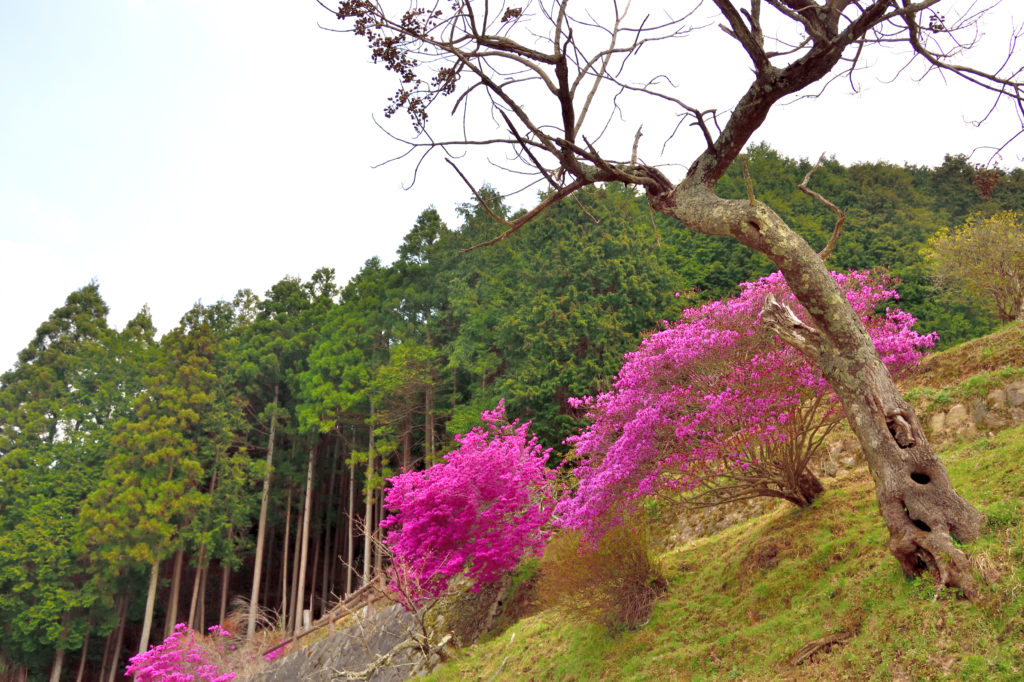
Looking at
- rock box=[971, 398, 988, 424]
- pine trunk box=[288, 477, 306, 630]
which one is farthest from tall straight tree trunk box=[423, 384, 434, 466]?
rock box=[971, 398, 988, 424]

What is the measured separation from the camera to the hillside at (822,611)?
13.4 feet

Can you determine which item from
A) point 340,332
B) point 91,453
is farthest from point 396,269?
point 91,453

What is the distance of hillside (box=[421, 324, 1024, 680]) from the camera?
4094mm

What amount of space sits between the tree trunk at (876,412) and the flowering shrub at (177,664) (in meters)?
15.5

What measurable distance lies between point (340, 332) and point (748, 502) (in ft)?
57.9

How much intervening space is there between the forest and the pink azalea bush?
859cm

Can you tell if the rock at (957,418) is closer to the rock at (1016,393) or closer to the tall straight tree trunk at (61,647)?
the rock at (1016,393)

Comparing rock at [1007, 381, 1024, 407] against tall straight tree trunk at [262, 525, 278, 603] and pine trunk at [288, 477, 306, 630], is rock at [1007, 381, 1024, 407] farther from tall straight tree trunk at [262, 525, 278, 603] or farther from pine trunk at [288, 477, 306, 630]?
tall straight tree trunk at [262, 525, 278, 603]

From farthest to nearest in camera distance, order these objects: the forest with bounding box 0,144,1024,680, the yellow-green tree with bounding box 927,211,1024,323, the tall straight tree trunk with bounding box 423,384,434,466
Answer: the tall straight tree trunk with bounding box 423,384,434,466 < the forest with bounding box 0,144,1024,680 < the yellow-green tree with bounding box 927,211,1024,323

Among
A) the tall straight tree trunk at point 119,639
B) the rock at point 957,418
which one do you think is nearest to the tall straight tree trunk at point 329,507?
the tall straight tree trunk at point 119,639

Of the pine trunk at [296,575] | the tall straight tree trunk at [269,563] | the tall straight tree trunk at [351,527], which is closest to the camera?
the tall straight tree trunk at [351,527]

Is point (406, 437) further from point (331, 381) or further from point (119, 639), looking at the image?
point (119, 639)

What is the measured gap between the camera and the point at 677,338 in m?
7.75

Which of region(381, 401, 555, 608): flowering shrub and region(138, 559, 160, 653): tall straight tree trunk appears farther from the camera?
→ region(138, 559, 160, 653): tall straight tree trunk
